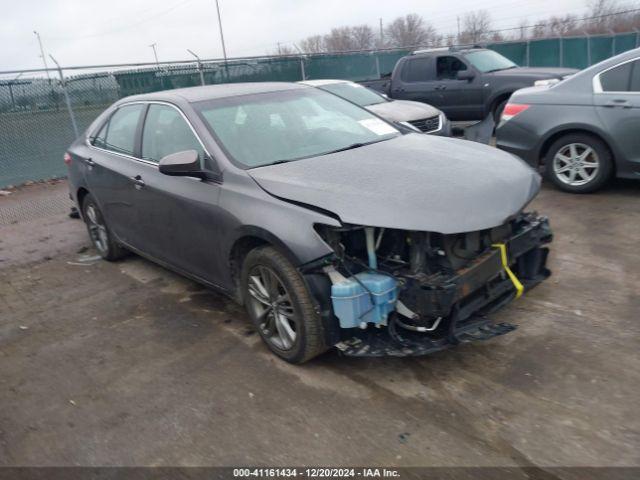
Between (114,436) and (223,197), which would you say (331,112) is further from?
(114,436)

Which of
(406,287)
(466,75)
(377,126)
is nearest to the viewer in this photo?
(406,287)

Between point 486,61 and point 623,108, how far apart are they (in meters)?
6.21

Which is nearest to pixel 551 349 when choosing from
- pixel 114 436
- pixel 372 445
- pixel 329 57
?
pixel 372 445

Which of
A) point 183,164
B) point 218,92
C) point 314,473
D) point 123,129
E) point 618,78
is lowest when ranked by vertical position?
point 314,473

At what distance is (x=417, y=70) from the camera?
11969mm

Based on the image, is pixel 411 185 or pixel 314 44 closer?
pixel 411 185

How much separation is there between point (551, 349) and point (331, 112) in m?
2.49

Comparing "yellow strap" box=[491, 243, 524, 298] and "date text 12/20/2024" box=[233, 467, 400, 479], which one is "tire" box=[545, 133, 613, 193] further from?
"date text 12/20/2024" box=[233, 467, 400, 479]

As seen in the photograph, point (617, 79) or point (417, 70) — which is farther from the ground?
point (417, 70)

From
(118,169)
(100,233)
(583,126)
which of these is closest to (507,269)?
(118,169)

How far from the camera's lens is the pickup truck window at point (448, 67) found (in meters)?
11.6

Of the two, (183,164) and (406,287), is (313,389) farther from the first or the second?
(183,164)

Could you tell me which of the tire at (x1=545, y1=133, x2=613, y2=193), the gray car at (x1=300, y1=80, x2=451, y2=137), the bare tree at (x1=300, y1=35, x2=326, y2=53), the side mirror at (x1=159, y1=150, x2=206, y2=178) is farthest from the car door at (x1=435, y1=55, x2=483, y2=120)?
the bare tree at (x1=300, y1=35, x2=326, y2=53)

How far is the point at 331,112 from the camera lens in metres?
4.54
